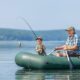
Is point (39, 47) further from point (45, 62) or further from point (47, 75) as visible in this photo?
point (47, 75)

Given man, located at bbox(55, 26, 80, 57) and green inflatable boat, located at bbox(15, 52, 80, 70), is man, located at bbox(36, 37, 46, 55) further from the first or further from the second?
man, located at bbox(55, 26, 80, 57)

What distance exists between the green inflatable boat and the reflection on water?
323mm

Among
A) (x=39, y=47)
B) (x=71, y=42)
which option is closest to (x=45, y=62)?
(x=39, y=47)

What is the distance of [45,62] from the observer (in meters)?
22.9

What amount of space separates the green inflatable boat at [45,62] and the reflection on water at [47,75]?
32 centimetres

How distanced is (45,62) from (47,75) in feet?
4.93

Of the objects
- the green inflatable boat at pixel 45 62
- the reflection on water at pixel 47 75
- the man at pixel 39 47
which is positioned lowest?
the reflection on water at pixel 47 75

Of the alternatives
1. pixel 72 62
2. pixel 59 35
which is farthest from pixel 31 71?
pixel 59 35

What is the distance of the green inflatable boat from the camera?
22.9 metres

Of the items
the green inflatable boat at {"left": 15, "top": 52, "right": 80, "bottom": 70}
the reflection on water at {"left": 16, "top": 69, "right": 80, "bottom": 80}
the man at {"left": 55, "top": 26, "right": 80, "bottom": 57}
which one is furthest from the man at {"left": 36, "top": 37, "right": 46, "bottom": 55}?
the reflection on water at {"left": 16, "top": 69, "right": 80, "bottom": 80}

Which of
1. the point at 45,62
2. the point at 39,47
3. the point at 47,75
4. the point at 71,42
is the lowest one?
the point at 47,75

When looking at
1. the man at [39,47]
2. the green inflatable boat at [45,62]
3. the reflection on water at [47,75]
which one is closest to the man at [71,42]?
the green inflatable boat at [45,62]

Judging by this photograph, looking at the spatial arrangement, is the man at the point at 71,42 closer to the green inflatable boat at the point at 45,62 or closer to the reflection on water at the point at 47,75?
the green inflatable boat at the point at 45,62

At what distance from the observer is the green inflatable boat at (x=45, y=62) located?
75.0 feet
